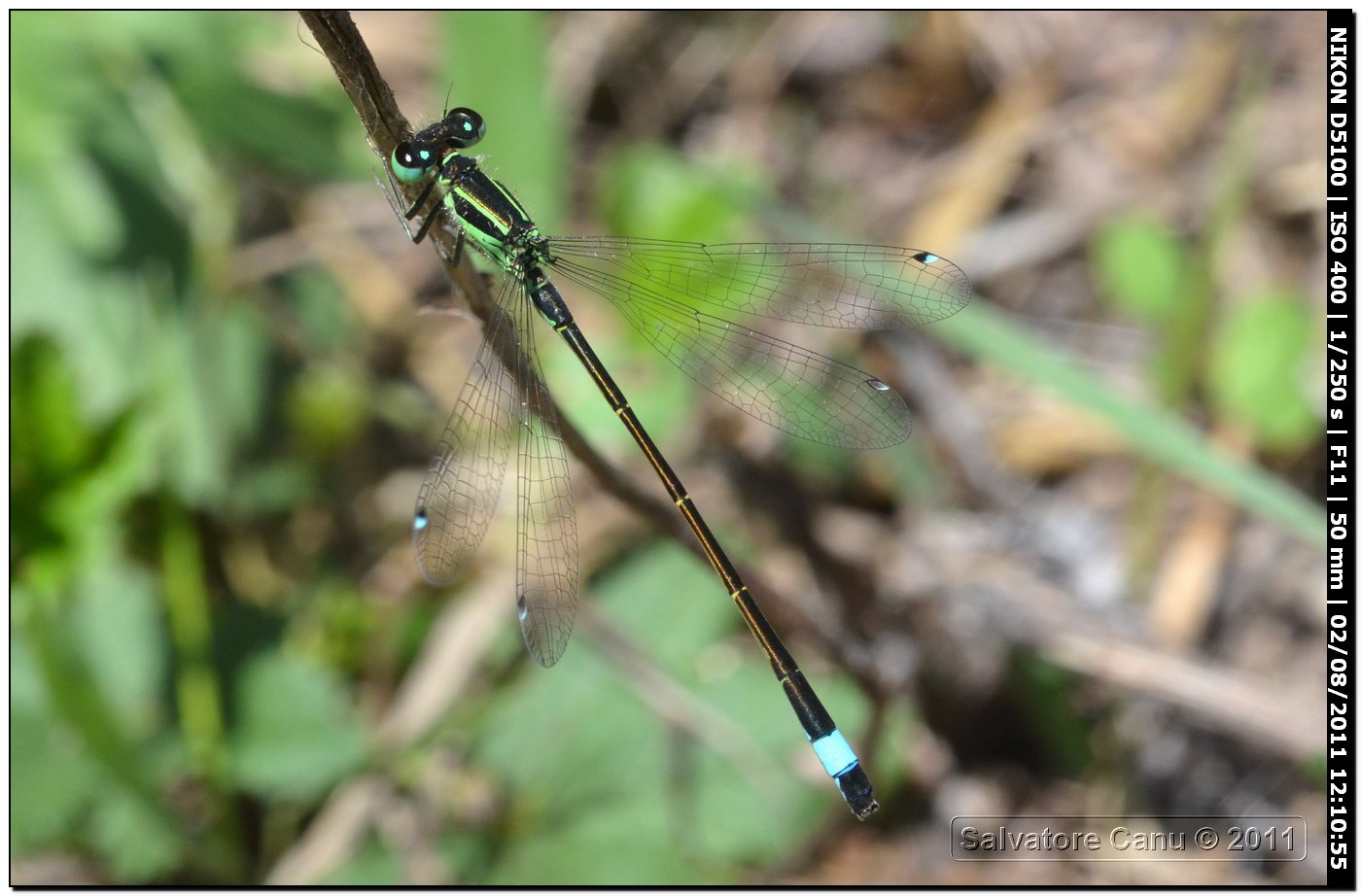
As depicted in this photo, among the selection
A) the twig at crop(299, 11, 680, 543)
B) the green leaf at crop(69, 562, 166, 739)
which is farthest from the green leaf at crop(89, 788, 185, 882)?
the twig at crop(299, 11, 680, 543)

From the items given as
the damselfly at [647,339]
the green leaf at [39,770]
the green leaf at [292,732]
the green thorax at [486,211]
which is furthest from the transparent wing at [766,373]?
the green leaf at [39,770]

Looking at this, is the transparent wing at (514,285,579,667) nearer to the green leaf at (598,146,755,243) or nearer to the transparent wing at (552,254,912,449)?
the transparent wing at (552,254,912,449)

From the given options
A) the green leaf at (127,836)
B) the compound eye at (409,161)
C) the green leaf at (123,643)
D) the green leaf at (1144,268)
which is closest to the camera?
the compound eye at (409,161)

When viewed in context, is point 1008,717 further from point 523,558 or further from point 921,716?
point 523,558

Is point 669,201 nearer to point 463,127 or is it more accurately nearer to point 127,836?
point 463,127

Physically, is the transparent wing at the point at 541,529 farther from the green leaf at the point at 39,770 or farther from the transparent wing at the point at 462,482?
the green leaf at the point at 39,770

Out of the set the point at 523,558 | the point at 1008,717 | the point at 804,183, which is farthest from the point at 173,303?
the point at 1008,717

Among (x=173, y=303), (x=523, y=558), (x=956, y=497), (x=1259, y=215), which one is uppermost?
(x=1259, y=215)
